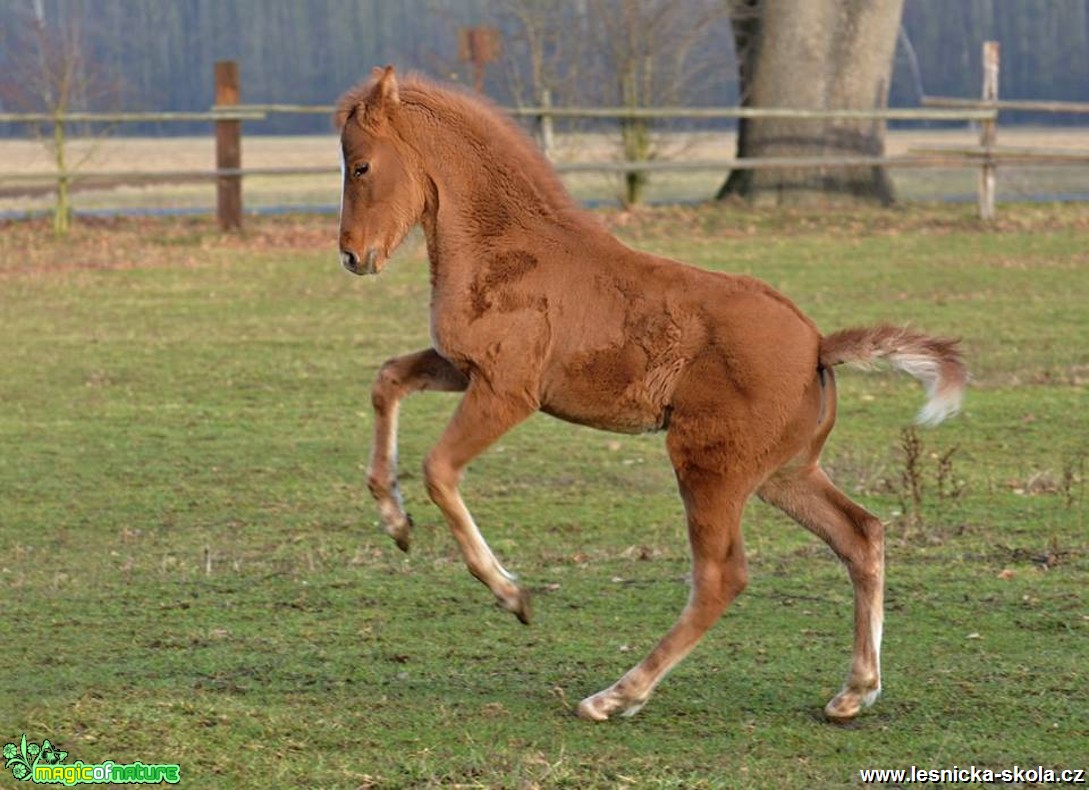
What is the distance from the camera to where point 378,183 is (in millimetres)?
6422

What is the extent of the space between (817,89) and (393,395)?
2125cm

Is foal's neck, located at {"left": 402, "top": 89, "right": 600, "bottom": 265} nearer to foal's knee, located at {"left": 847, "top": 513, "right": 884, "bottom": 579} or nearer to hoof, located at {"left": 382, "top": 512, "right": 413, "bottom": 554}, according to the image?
hoof, located at {"left": 382, "top": 512, "right": 413, "bottom": 554}

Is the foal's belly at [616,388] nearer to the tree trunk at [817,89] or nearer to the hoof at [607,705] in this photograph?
the hoof at [607,705]

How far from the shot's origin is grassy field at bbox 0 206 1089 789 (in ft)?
18.7

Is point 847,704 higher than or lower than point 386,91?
lower

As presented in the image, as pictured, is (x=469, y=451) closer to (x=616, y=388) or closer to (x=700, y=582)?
(x=616, y=388)

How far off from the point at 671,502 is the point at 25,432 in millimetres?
4700

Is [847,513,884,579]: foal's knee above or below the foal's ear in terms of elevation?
below

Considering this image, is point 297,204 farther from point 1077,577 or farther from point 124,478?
point 1077,577

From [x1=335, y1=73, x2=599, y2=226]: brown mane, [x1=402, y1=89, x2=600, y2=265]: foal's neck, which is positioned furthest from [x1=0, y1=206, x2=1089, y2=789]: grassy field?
[x1=335, y1=73, x2=599, y2=226]: brown mane

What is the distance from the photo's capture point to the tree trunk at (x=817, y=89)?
2628 cm

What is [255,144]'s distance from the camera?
45.2m

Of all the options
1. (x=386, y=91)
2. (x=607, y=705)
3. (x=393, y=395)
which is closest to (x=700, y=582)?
(x=607, y=705)

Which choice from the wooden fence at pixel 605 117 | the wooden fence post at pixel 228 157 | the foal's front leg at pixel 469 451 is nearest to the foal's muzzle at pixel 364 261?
the foal's front leg at pixel 469 451
